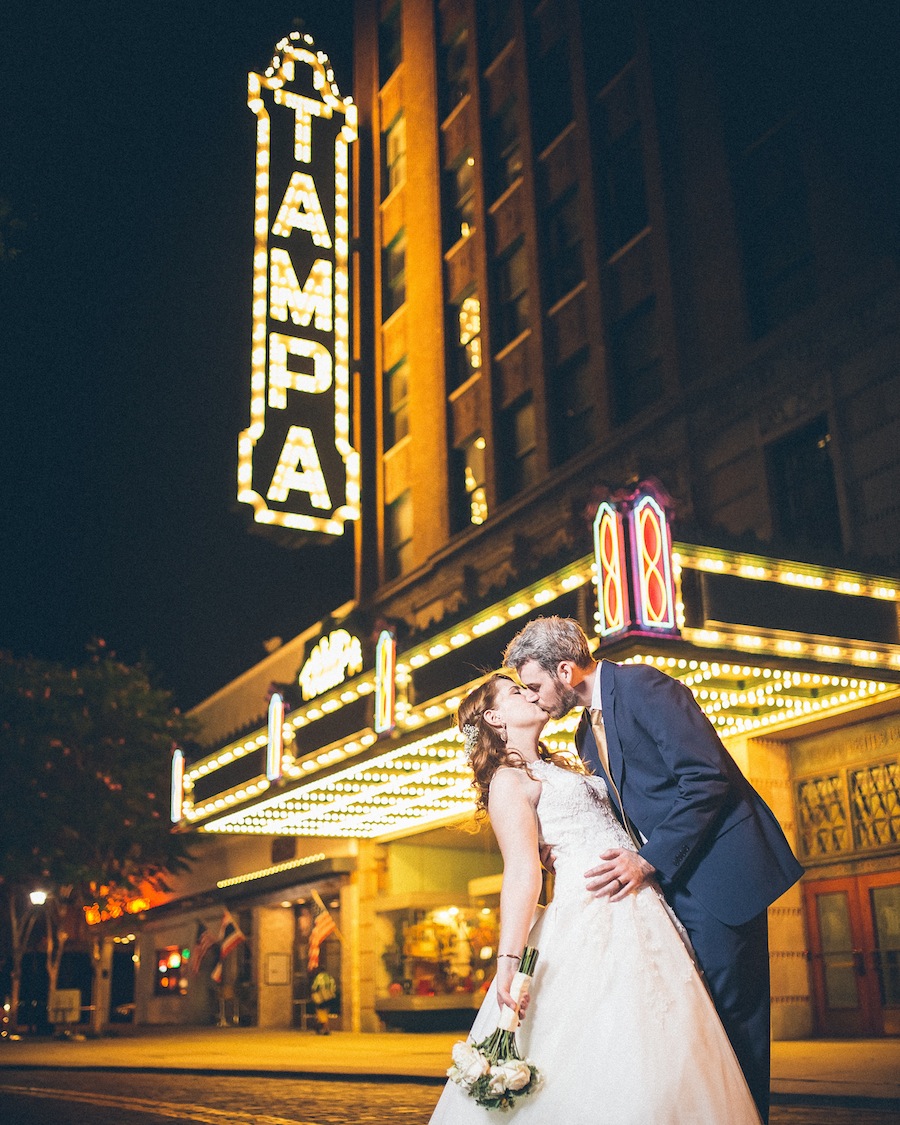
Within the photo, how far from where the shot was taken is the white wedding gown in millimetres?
3328

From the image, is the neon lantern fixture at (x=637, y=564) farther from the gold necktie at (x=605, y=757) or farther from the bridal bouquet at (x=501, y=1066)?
the bridal bouquet at (x=501, y=1066)

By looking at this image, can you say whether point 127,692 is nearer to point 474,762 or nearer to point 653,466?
point 653,466

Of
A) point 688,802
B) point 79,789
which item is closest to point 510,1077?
point 688,802

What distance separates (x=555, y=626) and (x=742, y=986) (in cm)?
130

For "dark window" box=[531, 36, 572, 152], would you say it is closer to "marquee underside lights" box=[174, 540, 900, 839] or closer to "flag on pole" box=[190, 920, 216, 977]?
"marquee underside lights" box=[174, 540, 900, 839]

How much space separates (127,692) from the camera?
97.7ft

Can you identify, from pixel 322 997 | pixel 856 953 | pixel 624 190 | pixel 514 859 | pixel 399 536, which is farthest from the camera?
pixel 399 536

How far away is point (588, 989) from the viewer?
3.55 metres

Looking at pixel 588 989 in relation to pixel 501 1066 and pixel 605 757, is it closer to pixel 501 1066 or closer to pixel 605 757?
pixel 501 1066

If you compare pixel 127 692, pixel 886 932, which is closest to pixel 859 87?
pixel 886 932

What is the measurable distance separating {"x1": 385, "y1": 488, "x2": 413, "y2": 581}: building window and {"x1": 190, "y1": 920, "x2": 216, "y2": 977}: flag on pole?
43.6ft

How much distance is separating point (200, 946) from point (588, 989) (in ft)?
104

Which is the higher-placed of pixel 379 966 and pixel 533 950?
pixel 533 950

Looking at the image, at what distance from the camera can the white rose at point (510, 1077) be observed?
11.0ft
